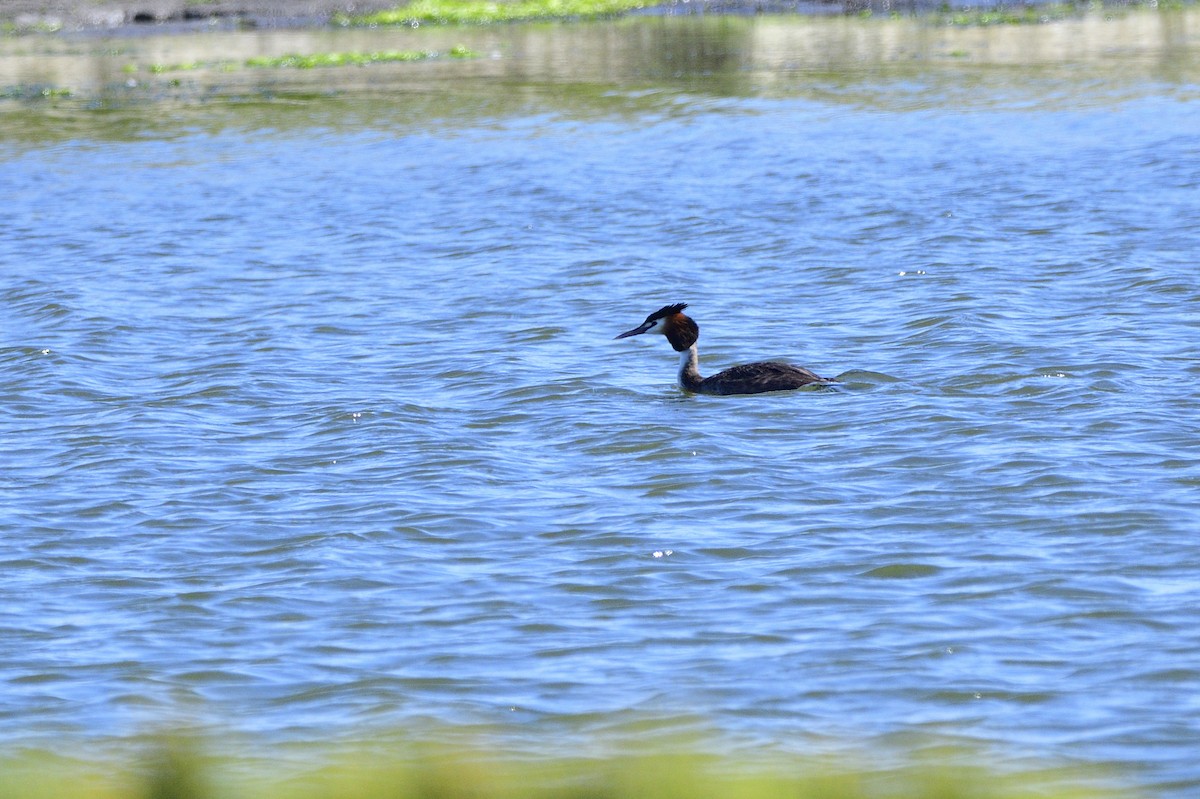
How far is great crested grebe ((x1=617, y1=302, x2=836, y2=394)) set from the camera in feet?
41.6

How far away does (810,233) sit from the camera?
66.2 ft

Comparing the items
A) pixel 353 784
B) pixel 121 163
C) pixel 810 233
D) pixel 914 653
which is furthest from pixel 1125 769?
pixel 121 163

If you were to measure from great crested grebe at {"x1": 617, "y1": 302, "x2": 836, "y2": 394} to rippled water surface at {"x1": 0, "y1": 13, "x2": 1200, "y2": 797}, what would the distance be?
0.22 m

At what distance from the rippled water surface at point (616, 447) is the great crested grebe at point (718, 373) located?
8.7 inches

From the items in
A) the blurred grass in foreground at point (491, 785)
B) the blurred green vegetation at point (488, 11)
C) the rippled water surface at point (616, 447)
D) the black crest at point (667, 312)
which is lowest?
the rippled water surface at point (616, 447)

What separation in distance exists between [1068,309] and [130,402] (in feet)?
26.8

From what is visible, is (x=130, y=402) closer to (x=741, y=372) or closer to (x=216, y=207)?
(x=741, y=372)

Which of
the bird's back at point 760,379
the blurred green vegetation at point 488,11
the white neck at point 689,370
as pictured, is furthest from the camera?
the blurred green vegetation at point 488,11

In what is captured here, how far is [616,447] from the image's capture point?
11.7m

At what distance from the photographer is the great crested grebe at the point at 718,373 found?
41.6ft

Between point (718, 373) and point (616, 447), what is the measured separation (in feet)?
6.95

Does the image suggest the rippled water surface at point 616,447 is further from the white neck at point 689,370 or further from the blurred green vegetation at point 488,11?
the blurred green vegetation at point 488,11

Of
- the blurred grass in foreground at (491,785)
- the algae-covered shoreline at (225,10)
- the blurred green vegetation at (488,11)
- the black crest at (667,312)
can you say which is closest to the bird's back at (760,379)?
the black crest at (667,312)

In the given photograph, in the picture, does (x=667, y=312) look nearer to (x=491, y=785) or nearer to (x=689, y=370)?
(x=689, y=370)
